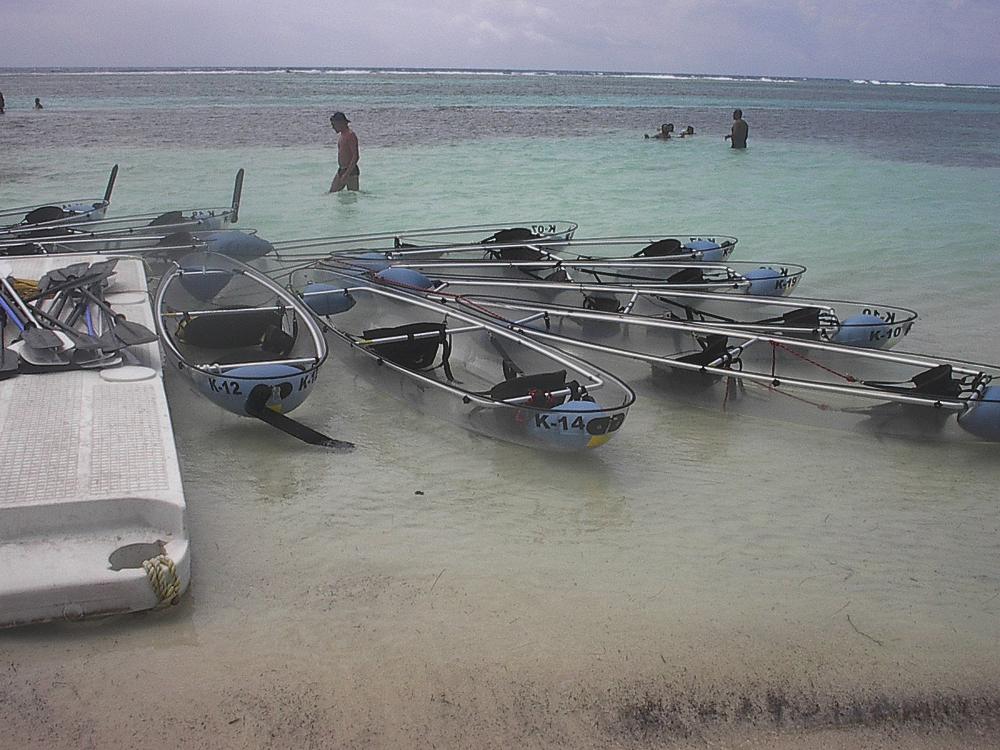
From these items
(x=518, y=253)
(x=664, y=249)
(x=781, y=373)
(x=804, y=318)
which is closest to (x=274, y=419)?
(x=781, y=373)

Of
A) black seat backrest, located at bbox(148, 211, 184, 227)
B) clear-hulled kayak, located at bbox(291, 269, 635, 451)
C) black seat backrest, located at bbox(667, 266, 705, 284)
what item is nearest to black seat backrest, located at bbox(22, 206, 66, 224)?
black seat backrest, located at bbox(148, 211, 184, 227)

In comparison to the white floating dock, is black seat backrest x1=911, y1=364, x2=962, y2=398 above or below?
above

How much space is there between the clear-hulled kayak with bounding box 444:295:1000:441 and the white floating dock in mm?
3319

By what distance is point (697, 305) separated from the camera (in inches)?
366

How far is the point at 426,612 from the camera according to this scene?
14.0 feet

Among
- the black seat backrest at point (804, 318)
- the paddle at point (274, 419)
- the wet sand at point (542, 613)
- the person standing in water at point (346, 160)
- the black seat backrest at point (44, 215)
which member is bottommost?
the wet sand at point (542, 613)

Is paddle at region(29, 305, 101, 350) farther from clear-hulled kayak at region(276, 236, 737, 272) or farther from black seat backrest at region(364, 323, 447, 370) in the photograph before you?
clear-hulled kayak at region(276, 236, 737, 272)

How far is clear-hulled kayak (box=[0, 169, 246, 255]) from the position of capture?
A: 33.0 feet

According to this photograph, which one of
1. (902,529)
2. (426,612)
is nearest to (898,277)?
(902,529)

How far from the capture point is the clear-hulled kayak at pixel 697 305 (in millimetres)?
7551

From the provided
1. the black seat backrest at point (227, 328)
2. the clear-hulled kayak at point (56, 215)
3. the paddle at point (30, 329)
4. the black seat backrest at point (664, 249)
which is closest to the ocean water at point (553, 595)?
the black seat backrest at point (227, 328)

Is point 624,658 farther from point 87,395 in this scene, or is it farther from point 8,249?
point 8,249

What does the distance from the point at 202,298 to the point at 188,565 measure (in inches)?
200

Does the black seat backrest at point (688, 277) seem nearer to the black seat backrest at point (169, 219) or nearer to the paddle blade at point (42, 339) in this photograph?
the paddle blade at point (42, 339)
